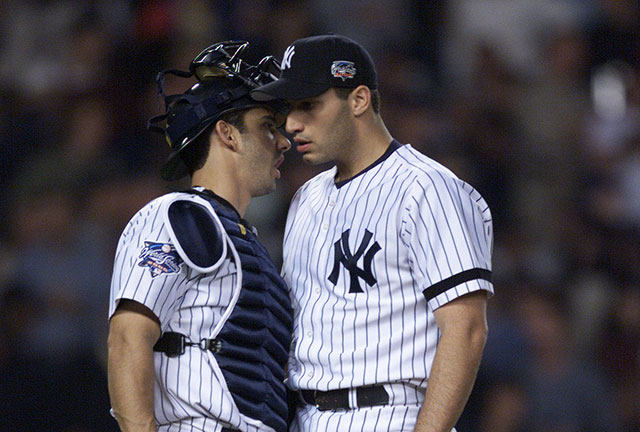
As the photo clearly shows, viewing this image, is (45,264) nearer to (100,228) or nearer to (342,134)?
(100,228)

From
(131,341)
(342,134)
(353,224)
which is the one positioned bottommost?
(131,341)

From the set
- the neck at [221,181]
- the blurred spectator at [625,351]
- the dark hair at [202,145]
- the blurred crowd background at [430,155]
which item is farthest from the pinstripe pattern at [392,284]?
the blurred spectator at [625,351]

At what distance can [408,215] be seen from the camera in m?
2.55

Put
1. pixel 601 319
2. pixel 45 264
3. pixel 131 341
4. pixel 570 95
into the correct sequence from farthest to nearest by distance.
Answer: pixel 570 95 → pixel 601 319 → pixel 45 264 → pixel 131 341

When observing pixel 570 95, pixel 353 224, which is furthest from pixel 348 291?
pixel 570 95

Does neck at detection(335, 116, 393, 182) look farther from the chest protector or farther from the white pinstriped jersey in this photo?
the white pinstriped jersey

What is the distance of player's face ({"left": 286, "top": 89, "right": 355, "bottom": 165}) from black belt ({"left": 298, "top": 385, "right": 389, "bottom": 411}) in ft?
2.08

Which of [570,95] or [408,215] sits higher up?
[408,215]

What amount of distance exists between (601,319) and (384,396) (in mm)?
3325

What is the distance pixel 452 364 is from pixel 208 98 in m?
1.06

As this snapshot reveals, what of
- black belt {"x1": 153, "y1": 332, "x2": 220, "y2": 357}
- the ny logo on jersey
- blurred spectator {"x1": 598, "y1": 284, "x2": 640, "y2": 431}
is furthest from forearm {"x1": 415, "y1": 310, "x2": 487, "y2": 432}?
blurred spectator {"x1": 598, "y1": 284, "x2": 640, "y2": 431}

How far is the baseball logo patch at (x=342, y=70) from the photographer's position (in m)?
2.73

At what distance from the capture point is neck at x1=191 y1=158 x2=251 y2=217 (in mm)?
2902

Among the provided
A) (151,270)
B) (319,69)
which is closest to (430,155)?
(319,69)
